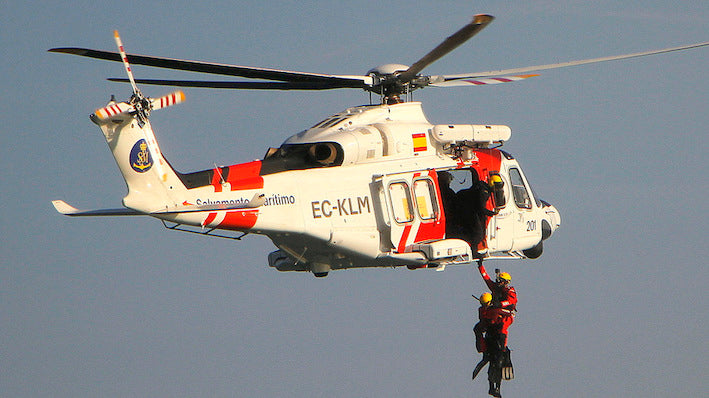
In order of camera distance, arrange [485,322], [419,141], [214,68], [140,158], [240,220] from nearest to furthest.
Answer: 1. [140,158]
2. [240,220]
3. [214,68]
4. [419,141]
5. [485,322]

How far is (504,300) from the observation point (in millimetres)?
21031

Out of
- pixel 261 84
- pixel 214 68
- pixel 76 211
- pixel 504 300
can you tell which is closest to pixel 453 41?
pixel 214 68

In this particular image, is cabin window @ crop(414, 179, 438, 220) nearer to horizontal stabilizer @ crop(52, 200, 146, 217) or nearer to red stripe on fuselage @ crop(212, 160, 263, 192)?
red stripe on fuselage @ crop(212, 160, 263, 192)

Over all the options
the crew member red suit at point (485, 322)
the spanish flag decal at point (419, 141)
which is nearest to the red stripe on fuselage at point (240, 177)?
the spanish flag decal at point (419, 141)

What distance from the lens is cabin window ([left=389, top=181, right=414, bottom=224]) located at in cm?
2005

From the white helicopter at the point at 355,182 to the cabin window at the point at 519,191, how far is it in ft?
0.08

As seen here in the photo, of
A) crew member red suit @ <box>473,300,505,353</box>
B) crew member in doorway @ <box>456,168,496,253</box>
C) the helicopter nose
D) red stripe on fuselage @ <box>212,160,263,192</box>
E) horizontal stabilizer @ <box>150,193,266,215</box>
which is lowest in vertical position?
crew member red suit @ <box>473,300,505,353</box>

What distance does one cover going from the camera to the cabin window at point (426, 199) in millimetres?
20453

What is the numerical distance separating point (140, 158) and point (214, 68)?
2.28 meters

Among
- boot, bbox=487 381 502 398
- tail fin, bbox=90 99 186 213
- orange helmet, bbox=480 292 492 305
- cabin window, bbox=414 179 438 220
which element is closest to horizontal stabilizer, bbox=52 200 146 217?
tail fin, bbox=90 99 186 213

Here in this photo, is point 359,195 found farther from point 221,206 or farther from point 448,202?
point 221,206

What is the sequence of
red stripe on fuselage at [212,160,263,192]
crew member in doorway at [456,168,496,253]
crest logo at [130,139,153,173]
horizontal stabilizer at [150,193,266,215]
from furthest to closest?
crew member in doorway at [456,168,496,253] < red stripe on fuselage at [212,160,263,192] < horizontal stabilizer at [150,193,266,215] < crest logo at [130,139,153,173]

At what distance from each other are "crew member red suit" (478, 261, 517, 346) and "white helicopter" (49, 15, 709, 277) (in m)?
0.70

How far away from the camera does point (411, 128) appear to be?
2089cm
